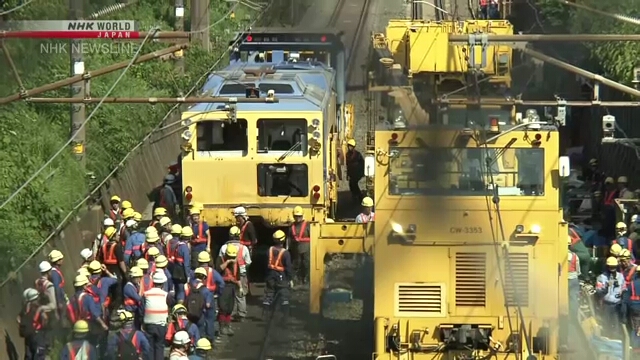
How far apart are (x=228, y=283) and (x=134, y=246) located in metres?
1.21

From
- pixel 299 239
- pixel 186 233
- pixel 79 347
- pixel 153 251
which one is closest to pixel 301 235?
pixel 299 239

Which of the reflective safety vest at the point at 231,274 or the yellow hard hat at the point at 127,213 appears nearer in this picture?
the reflective safety vest at the point at 231,274

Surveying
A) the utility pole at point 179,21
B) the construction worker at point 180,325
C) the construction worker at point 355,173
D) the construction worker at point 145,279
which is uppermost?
the utility pole at point 179,21

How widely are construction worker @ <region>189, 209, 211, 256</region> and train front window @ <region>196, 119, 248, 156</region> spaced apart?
109 cm

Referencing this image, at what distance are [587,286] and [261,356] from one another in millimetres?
3958

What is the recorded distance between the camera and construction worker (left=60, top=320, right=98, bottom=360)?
41.8 feet

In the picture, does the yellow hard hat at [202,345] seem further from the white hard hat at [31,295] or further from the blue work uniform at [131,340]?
the white hard hat at [31,295]

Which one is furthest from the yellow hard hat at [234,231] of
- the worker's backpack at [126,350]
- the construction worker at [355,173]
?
the construction worker at [355,173]

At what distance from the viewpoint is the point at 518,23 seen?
78.7 feet

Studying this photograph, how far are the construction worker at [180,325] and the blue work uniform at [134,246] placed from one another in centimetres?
214

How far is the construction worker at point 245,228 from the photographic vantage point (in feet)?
57.3

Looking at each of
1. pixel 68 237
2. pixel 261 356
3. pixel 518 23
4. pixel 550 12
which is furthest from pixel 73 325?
pixel 518 23

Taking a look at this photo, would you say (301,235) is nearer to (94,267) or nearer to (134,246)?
(134,246)

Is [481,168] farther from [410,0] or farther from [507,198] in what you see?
[410,0]
